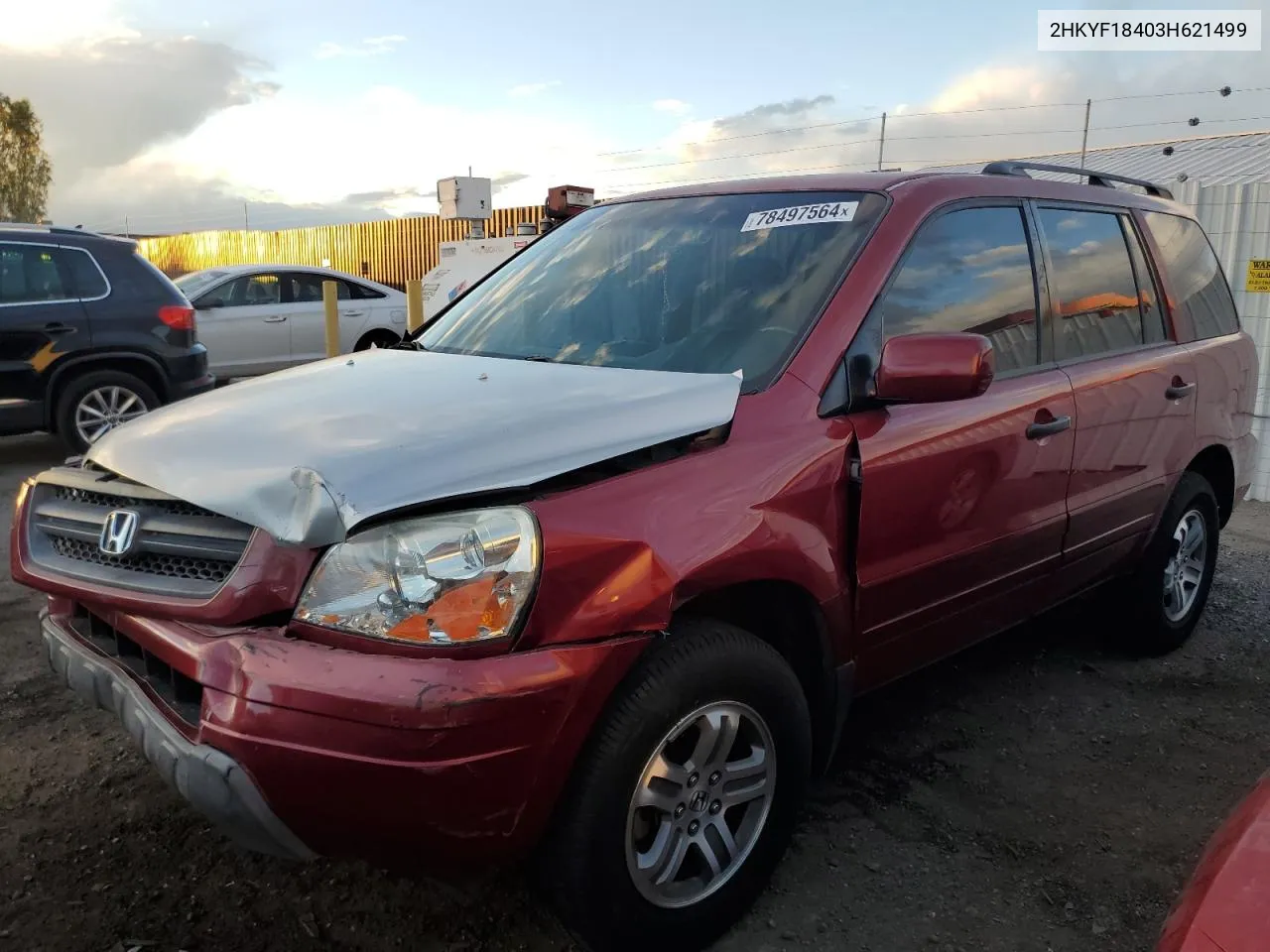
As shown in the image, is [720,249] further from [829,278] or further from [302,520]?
[302,520]

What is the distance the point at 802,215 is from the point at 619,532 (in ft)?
4.43

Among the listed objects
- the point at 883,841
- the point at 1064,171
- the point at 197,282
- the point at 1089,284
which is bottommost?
the point at 883,841

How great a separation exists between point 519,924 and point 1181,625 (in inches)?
127

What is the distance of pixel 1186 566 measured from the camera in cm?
416

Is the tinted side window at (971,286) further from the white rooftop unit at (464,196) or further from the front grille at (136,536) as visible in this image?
the white rooftop unit at (464,196)

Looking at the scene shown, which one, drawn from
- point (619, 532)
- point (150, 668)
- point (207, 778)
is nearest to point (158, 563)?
point (150, 668)

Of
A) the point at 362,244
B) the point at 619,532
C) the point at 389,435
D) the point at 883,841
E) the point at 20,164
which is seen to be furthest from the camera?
the point at 20,164

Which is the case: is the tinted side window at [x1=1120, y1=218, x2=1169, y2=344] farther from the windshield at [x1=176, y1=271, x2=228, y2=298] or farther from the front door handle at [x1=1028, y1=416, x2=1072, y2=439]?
the windshield at [x1=176, y1=271, x2=228, y2=298]

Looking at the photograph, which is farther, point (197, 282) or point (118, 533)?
point (197, 282)

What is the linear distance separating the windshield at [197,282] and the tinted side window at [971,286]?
31.7 ft

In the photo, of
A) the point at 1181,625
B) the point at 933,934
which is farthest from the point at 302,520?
the point at 1181,625

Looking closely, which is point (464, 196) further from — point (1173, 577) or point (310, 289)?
point (1173, 577)

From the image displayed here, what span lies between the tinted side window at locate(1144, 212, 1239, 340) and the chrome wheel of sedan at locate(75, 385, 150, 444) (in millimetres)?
6669

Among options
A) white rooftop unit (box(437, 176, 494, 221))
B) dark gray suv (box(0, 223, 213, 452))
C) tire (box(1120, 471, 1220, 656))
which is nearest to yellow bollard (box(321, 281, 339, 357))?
white rooftop unit (box(437, 176, 494, 221))
